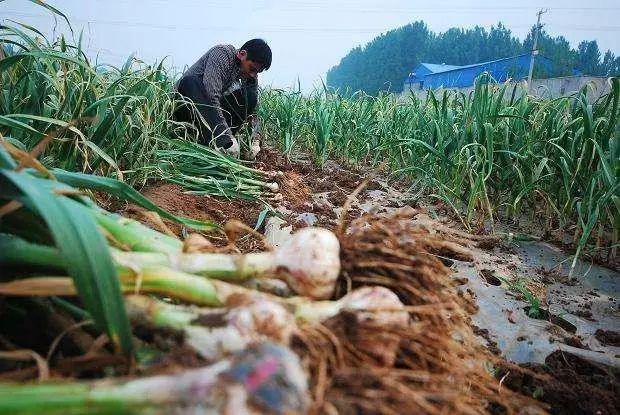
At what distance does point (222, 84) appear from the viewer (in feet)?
12.7

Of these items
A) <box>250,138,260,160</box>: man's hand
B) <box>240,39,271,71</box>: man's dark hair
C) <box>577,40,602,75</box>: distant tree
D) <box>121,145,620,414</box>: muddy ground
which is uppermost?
<box>577,40,602,75</box>: distant tree

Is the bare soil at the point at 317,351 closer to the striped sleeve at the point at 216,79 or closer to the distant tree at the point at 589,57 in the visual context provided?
the striped sleeve at the point at 216,79

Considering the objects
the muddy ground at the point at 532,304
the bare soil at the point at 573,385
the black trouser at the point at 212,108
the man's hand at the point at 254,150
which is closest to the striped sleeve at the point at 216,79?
the black trouser at the point at 212,108

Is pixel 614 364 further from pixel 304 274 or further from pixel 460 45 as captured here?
pixel 460 45

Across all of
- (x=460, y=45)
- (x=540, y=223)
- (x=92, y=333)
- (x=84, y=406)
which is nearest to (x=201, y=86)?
(x=540, y=223)

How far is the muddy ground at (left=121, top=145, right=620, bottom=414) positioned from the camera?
109 centimetres

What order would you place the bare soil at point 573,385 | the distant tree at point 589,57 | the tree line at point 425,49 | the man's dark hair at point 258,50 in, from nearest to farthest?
the bare soil at point 573,385, the man's dark hair at point 258,50, the distant tree at point 589,57, the tree line at point 425,49

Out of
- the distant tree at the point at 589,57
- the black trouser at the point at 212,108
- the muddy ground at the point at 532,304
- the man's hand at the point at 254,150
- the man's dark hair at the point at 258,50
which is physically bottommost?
the muddy ground at the point at 532,304

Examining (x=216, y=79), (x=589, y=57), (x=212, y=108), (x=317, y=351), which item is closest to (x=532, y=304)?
(x=317, y=351)

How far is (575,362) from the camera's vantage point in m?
1.25

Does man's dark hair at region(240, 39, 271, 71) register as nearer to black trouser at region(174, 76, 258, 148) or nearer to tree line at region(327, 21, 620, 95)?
black trouser at region(174, 76, 258, 148)

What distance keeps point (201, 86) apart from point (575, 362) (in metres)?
3.41

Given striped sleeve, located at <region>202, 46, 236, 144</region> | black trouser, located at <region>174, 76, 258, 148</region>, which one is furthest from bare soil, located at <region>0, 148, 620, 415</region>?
striped sleeve, located at <region>202, 46, 236, 144</region>

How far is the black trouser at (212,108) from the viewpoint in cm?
349
